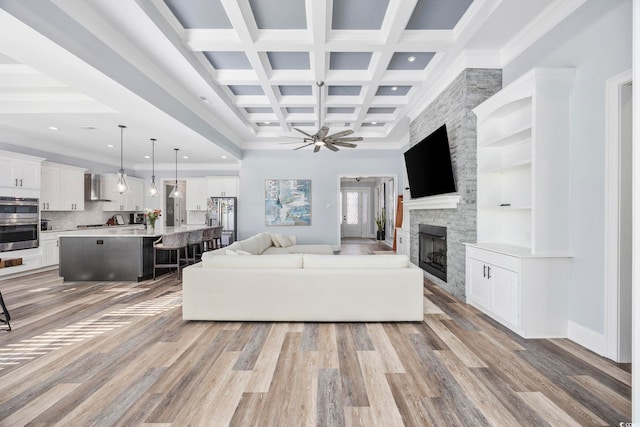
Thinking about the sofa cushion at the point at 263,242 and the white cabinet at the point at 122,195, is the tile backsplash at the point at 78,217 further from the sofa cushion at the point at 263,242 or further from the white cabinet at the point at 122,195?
Answer: the sofa cushion at the point at 263,242

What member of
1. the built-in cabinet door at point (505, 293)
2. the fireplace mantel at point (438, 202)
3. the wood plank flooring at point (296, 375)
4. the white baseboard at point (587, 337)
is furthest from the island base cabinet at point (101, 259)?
the white baseboard at point (587, 337)

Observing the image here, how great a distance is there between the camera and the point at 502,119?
3527 mm

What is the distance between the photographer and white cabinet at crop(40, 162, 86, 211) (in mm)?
6047

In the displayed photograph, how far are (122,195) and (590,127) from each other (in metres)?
9.68

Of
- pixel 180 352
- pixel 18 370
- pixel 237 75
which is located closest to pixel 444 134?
pixel 237 75

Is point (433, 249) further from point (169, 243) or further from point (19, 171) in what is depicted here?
point (19, 171)

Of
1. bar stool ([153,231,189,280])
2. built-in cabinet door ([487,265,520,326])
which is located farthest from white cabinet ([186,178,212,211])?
built-in cabinet door ([487,265,520,326])

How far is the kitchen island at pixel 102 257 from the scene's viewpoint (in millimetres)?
4863

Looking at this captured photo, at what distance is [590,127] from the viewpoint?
2533 millimetres

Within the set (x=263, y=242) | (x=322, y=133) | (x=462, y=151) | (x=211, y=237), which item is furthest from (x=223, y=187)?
(x=462, y=151)

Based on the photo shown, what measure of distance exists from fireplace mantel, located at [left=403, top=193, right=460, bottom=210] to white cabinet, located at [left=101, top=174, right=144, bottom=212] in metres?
6.85

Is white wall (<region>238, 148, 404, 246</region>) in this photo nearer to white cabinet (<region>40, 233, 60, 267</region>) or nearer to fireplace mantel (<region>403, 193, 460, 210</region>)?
fireplace mantel (<region>403, 193, 460, 210</region>)

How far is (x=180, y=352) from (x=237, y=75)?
350 centimetres

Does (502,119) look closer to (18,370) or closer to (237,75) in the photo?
(237,75)
